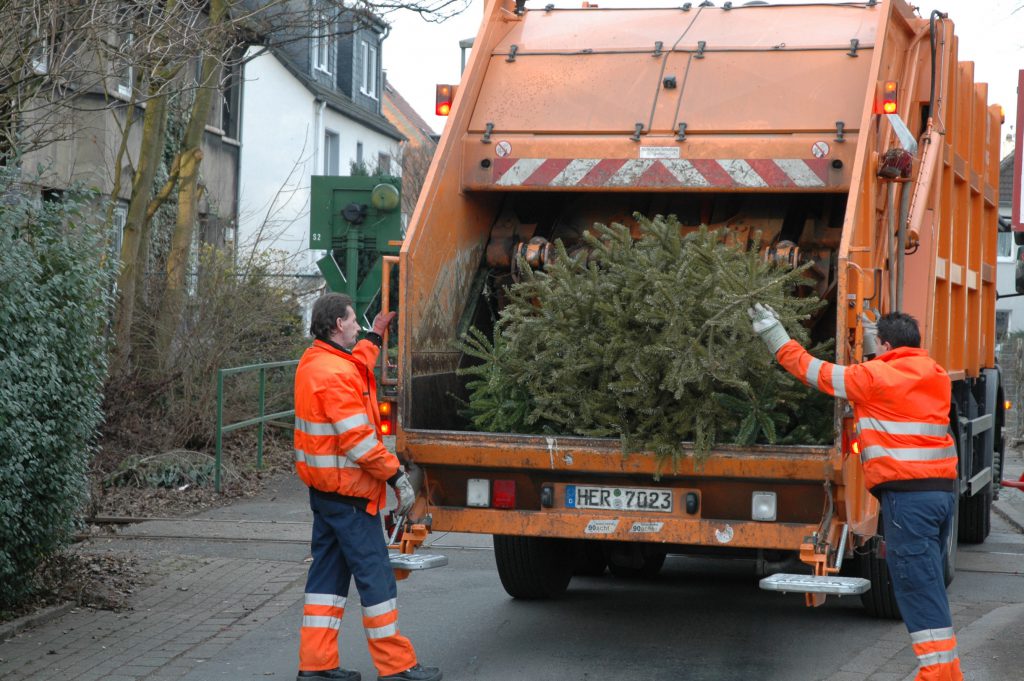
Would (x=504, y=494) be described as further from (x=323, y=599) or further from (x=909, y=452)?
(x=909, y=452)

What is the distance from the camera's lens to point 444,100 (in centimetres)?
685

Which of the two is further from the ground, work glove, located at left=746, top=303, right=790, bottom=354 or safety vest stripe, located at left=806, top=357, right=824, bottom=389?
work glove, located at left=746, top=303, right=790, bottom=354

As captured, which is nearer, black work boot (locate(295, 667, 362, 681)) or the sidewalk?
black work boot (locate(295, 667, 362, 681))

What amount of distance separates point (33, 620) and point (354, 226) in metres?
6.15

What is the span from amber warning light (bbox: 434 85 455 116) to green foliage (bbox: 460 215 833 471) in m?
1.24

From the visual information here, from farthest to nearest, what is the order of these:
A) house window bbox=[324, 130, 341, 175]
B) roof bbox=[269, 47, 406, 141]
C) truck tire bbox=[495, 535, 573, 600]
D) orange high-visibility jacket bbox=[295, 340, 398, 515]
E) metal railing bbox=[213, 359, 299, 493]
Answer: house window bbox=[324, 130, 341, 175] → roof bbox=[269, 47, 406, 141] → metal railing bbox=[213, 359, 299, 493] → truck tire bbox=[495, 535, 573, 600] → orange high-visibility jacket bbox=[295, 340, 398, 515]

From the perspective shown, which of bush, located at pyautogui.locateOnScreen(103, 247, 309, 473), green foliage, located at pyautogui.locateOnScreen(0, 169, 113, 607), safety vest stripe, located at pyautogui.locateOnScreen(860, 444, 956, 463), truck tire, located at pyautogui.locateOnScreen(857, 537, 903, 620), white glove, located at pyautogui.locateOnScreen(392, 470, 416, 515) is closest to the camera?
safety vest stripe, located at pyautogui.locateOnScreen(860, 444, 956, 463)

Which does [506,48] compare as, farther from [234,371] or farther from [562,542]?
[234,371]

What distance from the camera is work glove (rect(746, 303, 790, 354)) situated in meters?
5.35

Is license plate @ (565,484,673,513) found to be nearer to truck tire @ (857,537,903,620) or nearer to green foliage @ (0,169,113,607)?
truck tire @ (857,537,903,620)

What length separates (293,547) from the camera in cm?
885

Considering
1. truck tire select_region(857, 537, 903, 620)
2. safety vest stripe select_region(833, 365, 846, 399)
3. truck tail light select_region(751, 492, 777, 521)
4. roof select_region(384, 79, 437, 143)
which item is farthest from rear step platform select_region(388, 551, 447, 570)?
roof select_region(384, 79, 437, 143)

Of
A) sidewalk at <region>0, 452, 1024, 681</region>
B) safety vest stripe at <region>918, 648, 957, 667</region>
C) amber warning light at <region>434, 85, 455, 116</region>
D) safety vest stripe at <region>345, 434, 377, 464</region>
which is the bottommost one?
sidewalk at <region>0, 452, 1024, 681</region>

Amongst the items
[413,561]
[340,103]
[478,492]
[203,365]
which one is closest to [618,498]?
[478,492]
